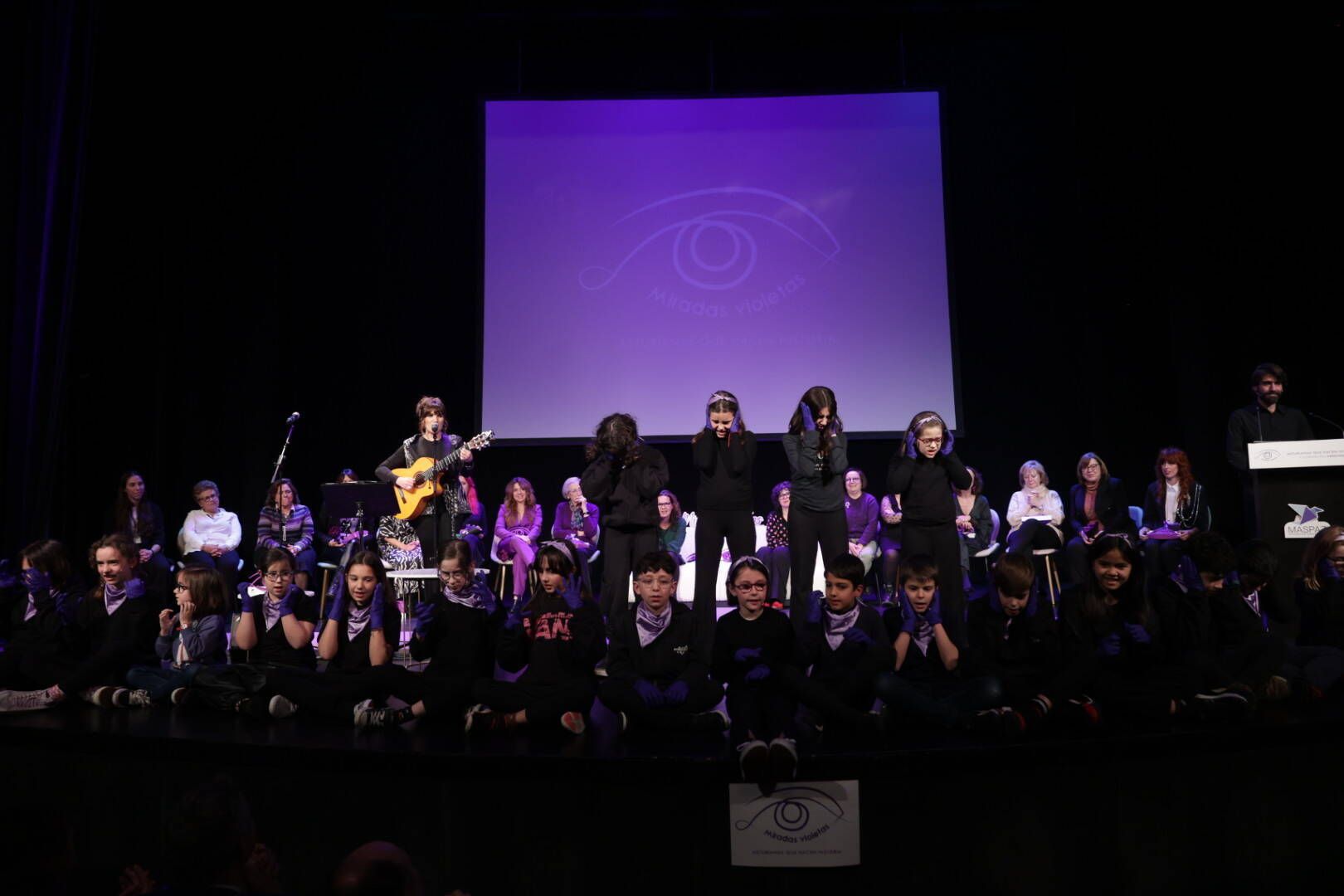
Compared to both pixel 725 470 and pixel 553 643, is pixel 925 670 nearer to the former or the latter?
pixel 553 643

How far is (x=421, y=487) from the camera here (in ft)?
18.9

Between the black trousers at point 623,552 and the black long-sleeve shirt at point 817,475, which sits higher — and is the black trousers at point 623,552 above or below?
below

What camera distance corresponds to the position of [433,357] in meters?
8.26

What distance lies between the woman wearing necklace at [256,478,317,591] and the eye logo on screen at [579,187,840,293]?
2.83 metres

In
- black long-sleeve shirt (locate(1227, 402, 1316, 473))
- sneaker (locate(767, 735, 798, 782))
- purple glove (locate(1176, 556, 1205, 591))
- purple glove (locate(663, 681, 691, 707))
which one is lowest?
sneaker (locate(767, 735, 798, 782))

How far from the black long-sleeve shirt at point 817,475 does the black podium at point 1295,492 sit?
2.30 meters

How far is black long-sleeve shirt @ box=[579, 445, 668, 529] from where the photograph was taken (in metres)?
4.67

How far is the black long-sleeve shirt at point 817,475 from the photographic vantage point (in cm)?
479

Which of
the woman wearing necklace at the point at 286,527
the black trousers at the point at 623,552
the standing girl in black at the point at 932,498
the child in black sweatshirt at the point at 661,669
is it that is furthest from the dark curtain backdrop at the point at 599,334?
the child in black sweatshirt at the point at 661,669

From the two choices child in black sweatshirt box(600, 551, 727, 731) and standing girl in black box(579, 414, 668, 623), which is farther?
standing girl in black box(579, 414, 668, 623)

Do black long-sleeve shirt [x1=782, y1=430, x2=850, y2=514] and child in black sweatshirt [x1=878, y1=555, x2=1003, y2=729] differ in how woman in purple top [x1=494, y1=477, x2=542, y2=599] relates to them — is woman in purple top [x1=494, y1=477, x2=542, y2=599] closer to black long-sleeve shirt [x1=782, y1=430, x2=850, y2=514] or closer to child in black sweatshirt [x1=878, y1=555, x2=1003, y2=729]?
black long-sleeve shirt [x1=782, y1=430, x2=850, y2=514]

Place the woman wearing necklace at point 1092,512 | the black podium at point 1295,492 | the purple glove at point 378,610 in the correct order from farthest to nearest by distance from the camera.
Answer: the woman wearing necklace at point 1092,512 → the black podium at point 1295,492 → the purple glove at point 378,610

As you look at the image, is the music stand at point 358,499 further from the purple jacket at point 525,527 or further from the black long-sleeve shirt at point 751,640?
the black long-sleeve shirt at point 751,640

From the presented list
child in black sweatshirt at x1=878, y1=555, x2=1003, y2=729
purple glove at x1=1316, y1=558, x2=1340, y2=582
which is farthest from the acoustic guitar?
purple glove at x1=1316, y1=558, x2=1340, y2=582
